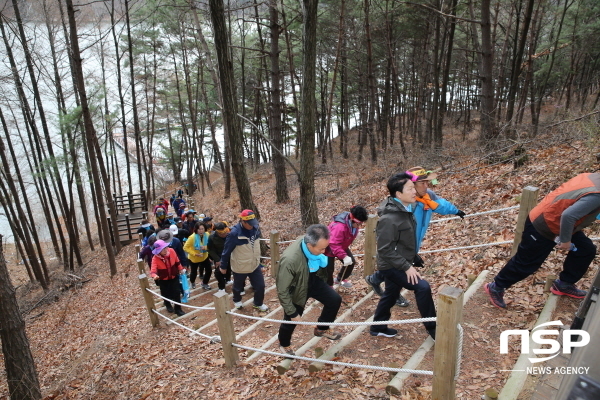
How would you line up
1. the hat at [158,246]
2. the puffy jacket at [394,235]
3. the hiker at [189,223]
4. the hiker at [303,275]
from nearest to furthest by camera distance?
the puffy jacket at [394,235], the hiker at [303,275], the hat at [158,246], the hiker at [189,223]

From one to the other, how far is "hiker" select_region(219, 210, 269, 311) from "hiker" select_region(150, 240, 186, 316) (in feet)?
3.30

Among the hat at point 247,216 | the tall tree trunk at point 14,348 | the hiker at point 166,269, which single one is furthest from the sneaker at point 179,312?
the hat at point 247,216

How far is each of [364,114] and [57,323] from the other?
58.6 feet

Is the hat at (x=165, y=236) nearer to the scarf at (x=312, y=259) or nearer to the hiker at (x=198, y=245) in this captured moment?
the hiker at (x=198, y=245)

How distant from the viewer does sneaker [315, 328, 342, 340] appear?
4289mm

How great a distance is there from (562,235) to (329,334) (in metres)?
2.79

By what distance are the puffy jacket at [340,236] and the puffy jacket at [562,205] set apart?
→ 88.7 inches

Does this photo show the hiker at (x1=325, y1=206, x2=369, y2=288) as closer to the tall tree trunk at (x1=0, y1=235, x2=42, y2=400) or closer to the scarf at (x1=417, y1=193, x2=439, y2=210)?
the scarf at (x1=417, y1=193, x2=439, y2=210)

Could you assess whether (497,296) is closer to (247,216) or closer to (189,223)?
(247,216)

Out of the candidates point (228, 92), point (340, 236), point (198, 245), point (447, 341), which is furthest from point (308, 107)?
point (447, 341)

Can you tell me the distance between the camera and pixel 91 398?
16.9 ft

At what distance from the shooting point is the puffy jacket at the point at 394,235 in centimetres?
346

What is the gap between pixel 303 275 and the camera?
378cm

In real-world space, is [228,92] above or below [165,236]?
above
